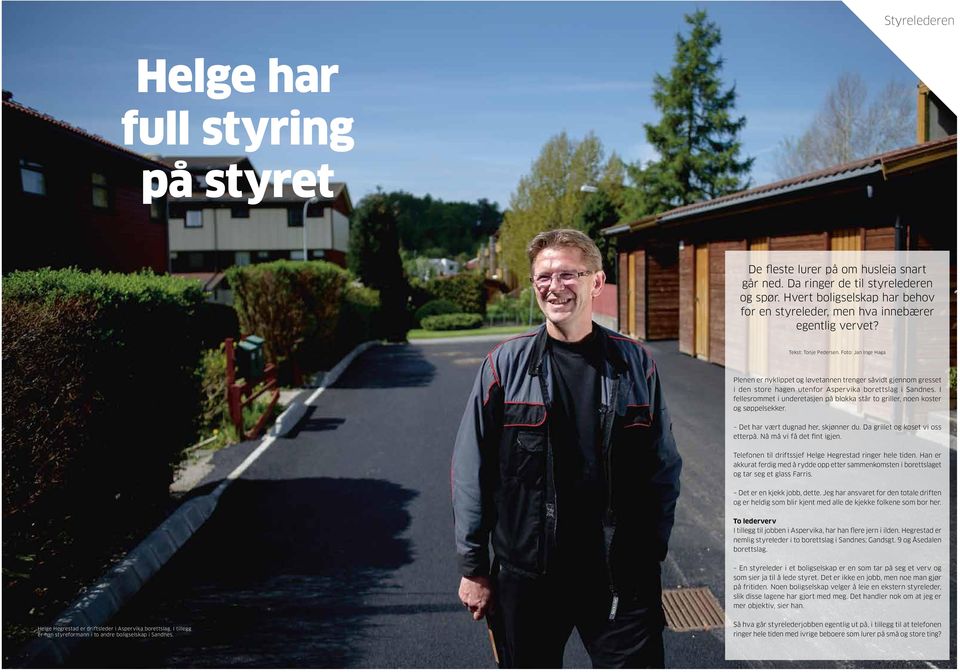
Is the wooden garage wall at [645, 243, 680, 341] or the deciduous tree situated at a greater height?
the deciduous tree

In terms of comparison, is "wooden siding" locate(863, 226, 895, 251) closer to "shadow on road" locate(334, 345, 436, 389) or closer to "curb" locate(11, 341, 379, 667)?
"shadow on road" locate(334, 345, 436, 389)

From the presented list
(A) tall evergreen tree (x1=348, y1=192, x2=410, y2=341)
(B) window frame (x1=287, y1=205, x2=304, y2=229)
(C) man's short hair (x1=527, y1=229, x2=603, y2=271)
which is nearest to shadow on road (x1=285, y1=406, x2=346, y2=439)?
(C) man's short hair (x1=527, y1=229, x2=603, y2=271)

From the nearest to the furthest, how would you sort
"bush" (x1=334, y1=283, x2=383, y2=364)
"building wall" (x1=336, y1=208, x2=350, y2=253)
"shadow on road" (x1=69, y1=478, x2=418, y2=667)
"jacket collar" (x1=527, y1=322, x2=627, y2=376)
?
"jacket collar" (x1=527, y1=322, x2=627, y2=376) → "shadow on road" (x1=69, y1=478, x2=418, y2=667) → "bush" (x1=334, y1=283, x2=383, y2=364) → "building wall" (x1=336, y1=208, x2=350, y2=253)

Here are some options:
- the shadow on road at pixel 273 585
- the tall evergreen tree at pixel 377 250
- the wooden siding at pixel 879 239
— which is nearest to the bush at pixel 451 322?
the tall evergreen tree at pixel 377 250

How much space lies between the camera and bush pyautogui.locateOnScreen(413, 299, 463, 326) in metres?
43.4

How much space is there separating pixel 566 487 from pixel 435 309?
40452 millimetres

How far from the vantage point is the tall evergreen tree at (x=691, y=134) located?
130ft

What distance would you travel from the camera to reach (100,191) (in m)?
22.1

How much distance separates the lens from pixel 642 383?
10.6 feet

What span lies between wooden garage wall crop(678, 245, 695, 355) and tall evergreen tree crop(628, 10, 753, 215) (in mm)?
22540

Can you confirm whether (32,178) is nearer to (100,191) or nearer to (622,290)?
(100,191)

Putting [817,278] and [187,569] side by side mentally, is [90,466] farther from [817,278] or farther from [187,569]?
[817,278]

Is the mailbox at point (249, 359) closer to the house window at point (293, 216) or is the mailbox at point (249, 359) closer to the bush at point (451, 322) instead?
the bush at point (451, 322)

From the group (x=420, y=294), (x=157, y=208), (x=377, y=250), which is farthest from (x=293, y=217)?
(x=157, y=208)
